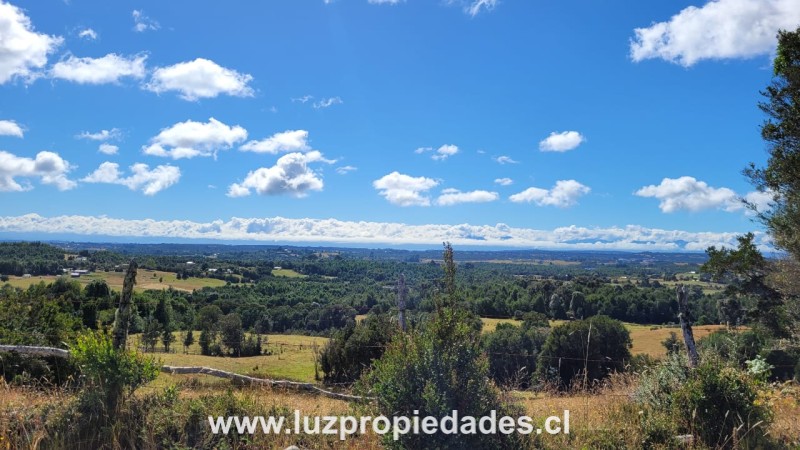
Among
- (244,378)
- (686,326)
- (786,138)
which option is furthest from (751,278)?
(244,378)

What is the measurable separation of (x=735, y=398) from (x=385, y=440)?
13.1ft

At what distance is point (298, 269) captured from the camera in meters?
165

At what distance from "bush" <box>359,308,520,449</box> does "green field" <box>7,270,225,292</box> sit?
82012 millimetres

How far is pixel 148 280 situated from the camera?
94.7 metres

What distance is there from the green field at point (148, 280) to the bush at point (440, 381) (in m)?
82.0

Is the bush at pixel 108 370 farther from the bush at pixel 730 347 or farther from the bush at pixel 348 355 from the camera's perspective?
the bush at pixel 348 355

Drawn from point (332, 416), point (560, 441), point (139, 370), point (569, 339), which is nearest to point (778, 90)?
point (560, 441)

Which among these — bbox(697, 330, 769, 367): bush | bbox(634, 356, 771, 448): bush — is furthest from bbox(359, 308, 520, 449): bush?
bbox(697, 330, 769, 367): bush

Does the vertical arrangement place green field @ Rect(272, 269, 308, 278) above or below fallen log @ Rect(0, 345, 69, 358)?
below

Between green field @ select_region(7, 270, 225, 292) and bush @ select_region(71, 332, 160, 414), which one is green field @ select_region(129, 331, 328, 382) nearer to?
bush @ select_region(71, 332, 160, 414)

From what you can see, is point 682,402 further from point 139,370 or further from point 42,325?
point 42,325

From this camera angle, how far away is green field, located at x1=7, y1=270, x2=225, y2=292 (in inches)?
3062

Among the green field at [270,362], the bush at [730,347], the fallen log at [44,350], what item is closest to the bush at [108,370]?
the fallen log at [44,350]

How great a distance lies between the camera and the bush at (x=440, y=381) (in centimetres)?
436
